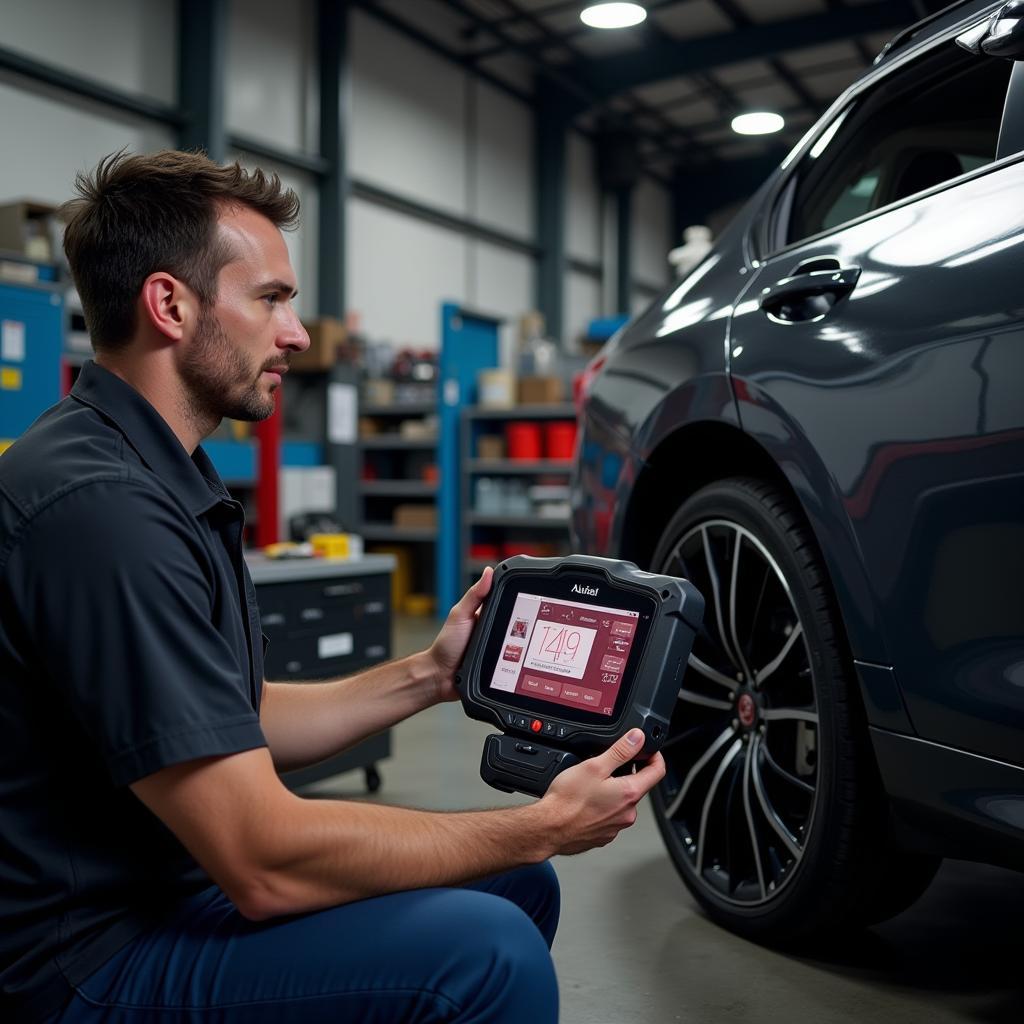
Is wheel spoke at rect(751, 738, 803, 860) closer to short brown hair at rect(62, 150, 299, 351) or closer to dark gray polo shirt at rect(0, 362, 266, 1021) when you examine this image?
dark gray polo shirt at rect(0, 362, 266, 1021)

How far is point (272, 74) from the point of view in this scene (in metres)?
8.33

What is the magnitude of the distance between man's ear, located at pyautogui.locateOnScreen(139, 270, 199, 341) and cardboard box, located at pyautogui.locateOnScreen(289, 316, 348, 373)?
6.57 metres

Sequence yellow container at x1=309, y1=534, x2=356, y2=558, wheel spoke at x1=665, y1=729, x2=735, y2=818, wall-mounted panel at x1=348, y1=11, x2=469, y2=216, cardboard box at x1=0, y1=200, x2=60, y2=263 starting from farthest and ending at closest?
1. wall-mounted panel at x1=348, y1=11, x2=469, y2=216
2. cardboard box at x1=0, y1=200, x2=60, y2=263
3. yellow container at x1=309, y1=534, x2=356, y2=558
4. wheel spoke at x1=665, y1=729, x2=735, y2=818

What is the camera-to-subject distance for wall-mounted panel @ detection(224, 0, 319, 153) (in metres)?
8.01

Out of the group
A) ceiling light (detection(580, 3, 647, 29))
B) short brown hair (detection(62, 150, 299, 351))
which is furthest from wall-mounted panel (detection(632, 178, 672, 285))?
short brown hair (detection(62, 150, 299, 351))

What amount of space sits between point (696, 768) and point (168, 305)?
Result: 3.69 ft

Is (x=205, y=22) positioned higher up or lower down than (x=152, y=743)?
higher up

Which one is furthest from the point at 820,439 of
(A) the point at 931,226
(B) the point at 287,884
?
(B) the point at 287,884

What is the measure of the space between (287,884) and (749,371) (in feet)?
3.41

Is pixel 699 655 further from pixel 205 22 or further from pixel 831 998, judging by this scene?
pixel 205 22

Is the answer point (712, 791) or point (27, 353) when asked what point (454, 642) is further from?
point (27, 353)

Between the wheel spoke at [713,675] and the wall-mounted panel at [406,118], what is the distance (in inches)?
318

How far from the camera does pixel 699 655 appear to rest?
1.80 metres

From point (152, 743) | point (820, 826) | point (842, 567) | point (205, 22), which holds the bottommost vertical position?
point (820, 826)
